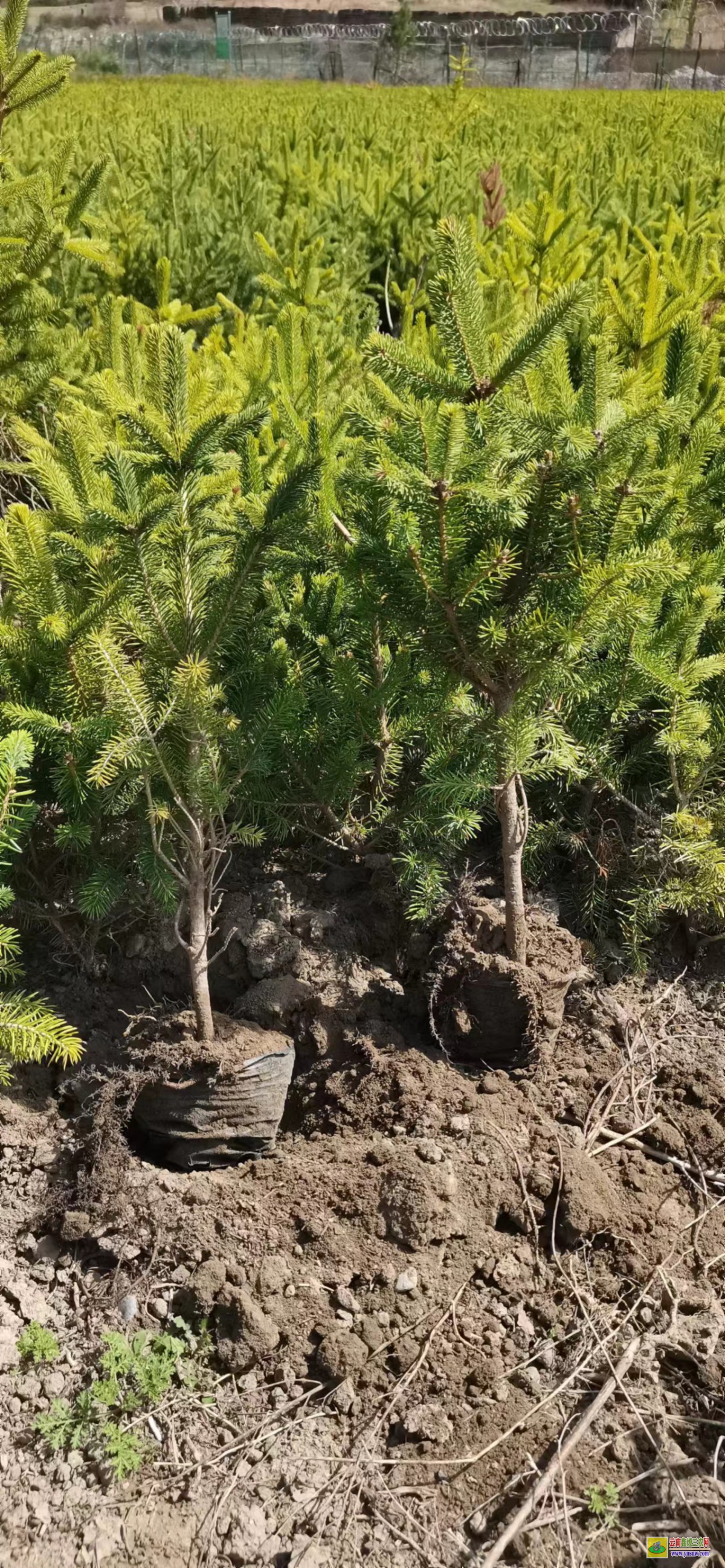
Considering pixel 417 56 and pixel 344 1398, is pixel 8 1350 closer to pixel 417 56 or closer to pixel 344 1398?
pixel 344 1398

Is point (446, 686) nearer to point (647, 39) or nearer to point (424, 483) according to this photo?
point (424, 483)

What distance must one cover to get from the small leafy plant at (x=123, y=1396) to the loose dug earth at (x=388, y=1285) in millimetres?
27

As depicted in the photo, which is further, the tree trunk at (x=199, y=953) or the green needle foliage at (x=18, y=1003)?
the tree trunk at (x=199, y=953)

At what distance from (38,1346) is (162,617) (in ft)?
4.19

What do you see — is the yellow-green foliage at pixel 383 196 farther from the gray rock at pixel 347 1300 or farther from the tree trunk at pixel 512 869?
the gray rock at pixel 347 1300

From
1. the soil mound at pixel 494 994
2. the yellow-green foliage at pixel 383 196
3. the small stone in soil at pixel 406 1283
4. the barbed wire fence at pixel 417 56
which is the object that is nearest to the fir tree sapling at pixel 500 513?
the soil mound at pixel 494 994

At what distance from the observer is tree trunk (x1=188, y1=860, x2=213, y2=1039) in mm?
2023

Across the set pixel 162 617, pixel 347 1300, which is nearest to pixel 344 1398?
pixel 347 1300

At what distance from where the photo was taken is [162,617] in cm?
183

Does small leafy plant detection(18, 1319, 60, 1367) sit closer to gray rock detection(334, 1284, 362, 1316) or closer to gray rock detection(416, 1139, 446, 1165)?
gray rock detection(334, 1284, 362, 1316)

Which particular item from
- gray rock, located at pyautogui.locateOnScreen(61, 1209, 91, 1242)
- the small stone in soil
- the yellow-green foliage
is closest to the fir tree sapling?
the small stone in soil

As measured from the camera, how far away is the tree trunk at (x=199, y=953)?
202cm

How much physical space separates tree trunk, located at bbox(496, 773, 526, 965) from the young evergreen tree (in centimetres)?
51

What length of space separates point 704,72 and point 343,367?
1506 inches
